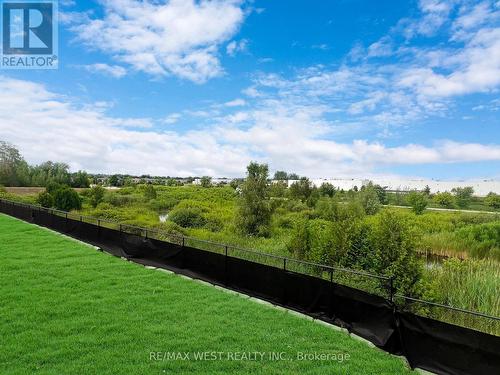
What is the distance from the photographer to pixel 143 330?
5.65 m

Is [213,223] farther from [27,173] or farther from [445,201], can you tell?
[27,173]

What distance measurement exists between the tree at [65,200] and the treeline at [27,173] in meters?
27.7

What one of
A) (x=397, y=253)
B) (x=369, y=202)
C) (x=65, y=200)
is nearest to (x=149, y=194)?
(x=65, y=200)

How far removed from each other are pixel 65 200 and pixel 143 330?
3227cm

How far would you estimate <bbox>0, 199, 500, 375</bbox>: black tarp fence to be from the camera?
435 centimetres

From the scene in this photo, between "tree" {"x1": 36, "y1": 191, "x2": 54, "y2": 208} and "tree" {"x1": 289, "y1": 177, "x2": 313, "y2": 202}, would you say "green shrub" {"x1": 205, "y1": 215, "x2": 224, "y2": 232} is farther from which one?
"tree" {"x1": 289, "y1": 177, "x2": 313, "y2": 202}

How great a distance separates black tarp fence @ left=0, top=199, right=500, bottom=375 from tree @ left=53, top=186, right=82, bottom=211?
2575 cm

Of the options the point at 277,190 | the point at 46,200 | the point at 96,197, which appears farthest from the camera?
the point at 96,197

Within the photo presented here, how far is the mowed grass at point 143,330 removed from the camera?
4621 millimetres

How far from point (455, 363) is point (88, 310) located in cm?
583

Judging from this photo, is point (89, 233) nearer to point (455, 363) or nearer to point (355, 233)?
point (355, 233)

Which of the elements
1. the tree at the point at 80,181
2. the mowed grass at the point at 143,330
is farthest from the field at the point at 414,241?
the tree at the point at 80,181

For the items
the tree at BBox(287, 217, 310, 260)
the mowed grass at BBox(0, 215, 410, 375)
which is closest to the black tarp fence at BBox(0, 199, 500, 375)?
the mowed grass at BBox(0, 215, 410, 375)

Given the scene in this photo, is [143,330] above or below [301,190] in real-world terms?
below
